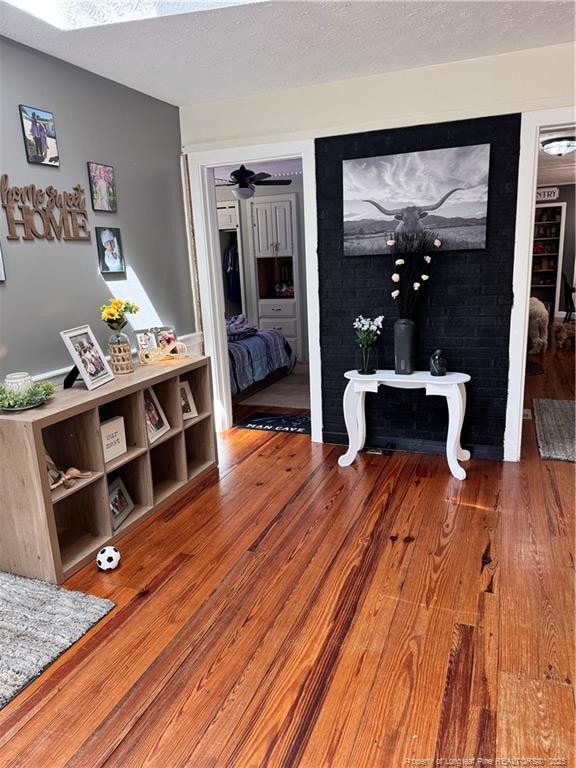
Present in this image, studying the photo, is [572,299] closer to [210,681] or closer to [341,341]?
[341,341]

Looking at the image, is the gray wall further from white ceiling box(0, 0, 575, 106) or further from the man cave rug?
the man cave rug

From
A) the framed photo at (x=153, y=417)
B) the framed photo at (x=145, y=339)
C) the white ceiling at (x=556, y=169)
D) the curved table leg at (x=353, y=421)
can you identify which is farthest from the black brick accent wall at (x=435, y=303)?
the white ceiling at (x=556, y=169)

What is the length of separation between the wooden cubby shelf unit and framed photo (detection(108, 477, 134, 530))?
0.03m

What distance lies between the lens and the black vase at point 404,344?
335 cm

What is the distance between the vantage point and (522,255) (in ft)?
10.6

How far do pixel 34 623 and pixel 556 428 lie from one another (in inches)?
145

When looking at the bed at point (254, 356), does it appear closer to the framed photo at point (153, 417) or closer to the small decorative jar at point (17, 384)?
the framed photo at point (153, 417)

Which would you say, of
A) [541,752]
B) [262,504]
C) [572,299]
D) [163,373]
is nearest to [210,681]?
[541,752]

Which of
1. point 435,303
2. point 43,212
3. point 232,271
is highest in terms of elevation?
point 43,212

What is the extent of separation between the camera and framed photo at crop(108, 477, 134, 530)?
2729 mm

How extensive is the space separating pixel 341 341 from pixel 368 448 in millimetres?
795

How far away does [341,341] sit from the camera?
379 cm

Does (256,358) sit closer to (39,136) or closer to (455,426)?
(455,426)

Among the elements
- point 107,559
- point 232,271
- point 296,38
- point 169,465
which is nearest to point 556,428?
point 169,465
